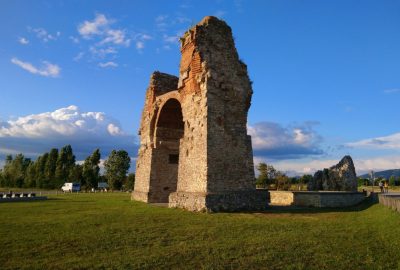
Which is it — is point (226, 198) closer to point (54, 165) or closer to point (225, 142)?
point (225, 142)

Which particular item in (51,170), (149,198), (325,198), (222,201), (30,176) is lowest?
(149,198)

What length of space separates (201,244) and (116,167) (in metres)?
46.5

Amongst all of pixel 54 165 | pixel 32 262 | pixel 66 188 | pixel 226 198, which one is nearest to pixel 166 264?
pixel 32 262

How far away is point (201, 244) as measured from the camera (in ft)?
21.5

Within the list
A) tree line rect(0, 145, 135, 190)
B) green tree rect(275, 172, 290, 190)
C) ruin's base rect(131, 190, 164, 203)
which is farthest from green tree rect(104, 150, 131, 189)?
ruin's base rect(131, 190, 164, 203)

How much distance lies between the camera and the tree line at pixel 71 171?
51312mm

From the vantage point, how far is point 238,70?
15156mm

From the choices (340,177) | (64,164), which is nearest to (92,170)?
(64,164)

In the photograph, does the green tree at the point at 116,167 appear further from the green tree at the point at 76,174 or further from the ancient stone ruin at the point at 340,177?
the ancient stone ruin at the point at 340,177

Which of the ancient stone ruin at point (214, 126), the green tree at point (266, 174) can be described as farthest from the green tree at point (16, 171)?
the ancient stone ruin at point (214, 126)

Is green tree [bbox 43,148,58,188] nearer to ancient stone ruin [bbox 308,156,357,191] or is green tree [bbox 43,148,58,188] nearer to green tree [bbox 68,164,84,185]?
green tree [bbox 68,164,84,185]

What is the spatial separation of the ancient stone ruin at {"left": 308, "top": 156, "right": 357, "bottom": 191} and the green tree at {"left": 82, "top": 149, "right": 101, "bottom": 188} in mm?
42550

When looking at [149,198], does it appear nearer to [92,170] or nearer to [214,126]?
[214,126]

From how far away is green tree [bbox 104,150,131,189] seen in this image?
2000 inches
